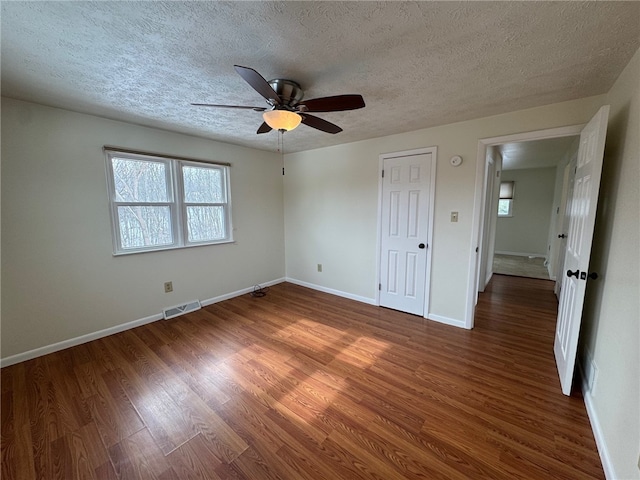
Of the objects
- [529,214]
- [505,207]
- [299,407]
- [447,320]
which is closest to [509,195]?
[505,207]

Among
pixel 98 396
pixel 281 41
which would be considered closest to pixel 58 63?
pixel 281 41

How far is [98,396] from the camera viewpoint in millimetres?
1928

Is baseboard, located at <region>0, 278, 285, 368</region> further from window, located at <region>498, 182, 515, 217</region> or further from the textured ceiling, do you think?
window, located at <region>498, 182, 515, 217</region>

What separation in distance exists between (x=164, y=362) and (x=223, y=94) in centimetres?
245

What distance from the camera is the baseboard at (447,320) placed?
2.99 meters

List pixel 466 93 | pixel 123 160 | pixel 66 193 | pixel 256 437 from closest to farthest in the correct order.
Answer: pixel 256 437, pixel 466 93, pixel 66 193, pixel 123 160

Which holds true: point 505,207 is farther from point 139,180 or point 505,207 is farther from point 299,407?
point 139,180

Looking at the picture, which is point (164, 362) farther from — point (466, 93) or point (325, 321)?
point (466, 93)

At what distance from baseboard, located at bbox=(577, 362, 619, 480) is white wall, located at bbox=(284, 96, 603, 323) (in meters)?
1.15

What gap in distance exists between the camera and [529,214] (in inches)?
272

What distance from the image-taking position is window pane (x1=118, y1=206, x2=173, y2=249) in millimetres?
2932

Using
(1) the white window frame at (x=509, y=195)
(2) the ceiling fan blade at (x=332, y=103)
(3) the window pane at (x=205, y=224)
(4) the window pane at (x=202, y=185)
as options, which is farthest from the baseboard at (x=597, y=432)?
(1) the white window frame at (x=509, y=195)

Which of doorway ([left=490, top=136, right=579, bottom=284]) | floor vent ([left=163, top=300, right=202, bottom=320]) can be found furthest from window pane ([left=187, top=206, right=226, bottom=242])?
doorway ([left=490, top=136, right=579, bottom=284])

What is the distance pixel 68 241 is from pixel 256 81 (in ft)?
8.53
